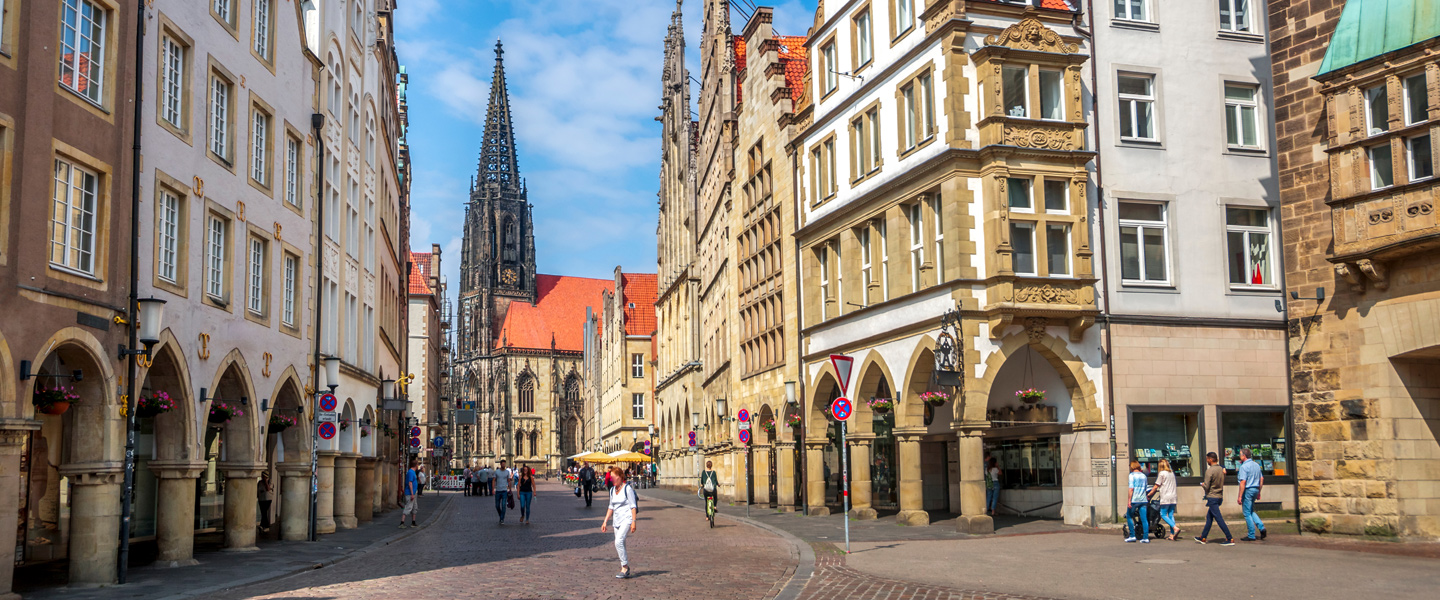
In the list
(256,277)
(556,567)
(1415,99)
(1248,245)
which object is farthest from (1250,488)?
(256,277)

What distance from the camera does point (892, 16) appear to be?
26734 millimetres

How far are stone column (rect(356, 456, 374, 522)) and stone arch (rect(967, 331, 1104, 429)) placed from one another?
1824 centimetres

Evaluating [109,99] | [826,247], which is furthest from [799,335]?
[109,99]

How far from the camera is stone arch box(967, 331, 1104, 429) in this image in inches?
918

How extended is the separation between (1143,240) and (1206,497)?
645 cm

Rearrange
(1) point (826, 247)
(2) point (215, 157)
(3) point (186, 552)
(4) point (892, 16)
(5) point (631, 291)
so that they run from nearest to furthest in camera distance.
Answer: (3) point (186, 552), (2) point (215, 157), (4) point (892, 16), (1) point (826, 247), (5) point (631, 291)

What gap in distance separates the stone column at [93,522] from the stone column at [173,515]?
228cm

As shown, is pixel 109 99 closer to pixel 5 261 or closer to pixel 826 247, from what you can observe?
pixel 5 261

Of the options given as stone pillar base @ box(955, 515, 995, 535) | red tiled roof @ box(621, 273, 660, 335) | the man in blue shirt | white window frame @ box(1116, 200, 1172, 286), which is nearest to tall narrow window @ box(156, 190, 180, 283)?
stone pillar base @ box(955, 515, 995, 535)

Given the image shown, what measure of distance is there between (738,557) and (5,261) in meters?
11.2

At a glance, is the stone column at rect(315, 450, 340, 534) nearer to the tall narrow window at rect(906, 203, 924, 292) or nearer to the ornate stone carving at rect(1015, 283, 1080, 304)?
the tall narrow window at rect(906, 203, 924, 292)

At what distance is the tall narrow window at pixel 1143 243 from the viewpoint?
79.8ft

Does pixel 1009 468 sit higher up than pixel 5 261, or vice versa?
pixel 5 261

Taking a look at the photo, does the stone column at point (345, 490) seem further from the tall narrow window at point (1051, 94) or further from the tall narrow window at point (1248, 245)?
the tall narrow window at point (1248, 245)
